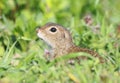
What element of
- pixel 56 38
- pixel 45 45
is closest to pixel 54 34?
pixel 56 38

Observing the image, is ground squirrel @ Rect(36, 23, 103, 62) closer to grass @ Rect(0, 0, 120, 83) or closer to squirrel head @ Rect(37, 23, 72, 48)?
squirrel head @ Rect(37, 23, 72, 48)

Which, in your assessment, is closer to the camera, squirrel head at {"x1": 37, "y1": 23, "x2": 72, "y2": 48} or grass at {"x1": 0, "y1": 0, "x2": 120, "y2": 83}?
grass at {"x1": 0, "y1": 0, "x2": 120, "y2": 83}

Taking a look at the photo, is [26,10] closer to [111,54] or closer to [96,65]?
[111,54]

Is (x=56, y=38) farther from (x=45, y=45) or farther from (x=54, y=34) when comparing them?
(x=45, y=45)

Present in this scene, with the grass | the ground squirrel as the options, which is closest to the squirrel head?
the ground squirrel

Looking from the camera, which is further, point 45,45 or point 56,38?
point 45,45
